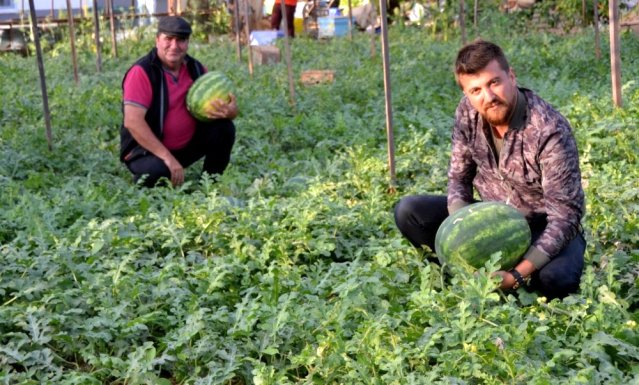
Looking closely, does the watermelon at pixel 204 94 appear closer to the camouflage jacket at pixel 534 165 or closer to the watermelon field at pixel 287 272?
the watermelon field at pixel 287 272

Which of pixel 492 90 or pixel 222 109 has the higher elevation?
Answer: pixel 492 90

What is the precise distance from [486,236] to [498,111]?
1.82ft

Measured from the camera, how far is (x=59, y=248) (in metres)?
5.44

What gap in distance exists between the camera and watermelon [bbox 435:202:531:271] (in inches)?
186

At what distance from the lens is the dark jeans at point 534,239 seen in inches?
183

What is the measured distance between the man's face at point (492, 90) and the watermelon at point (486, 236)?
443 millimetres

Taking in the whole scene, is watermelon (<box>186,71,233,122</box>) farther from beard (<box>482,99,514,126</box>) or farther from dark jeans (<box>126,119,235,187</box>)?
beard (<box>482,99,514,126</box>)

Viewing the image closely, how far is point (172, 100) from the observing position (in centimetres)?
780

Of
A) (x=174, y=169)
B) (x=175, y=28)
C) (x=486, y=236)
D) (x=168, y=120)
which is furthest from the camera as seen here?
(x=168, y=120)

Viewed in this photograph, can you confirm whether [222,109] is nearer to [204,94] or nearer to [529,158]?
[204,94]

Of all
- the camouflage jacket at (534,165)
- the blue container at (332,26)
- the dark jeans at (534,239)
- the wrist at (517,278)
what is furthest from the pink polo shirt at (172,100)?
the blue container at (332,26)

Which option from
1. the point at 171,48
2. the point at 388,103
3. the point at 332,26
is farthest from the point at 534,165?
the point at 332,26

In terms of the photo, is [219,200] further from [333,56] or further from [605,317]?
[333,56]

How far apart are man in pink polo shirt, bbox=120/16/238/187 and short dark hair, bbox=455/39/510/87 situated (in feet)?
10.7
